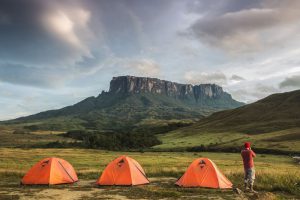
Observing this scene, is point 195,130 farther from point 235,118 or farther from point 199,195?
point 199,195

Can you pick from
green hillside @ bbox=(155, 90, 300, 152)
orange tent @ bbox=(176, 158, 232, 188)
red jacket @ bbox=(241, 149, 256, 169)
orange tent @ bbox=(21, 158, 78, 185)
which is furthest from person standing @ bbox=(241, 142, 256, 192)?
green hillside @ bbox=(155, 90, 300, 152)

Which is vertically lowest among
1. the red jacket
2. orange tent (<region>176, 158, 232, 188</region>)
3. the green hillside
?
orange tent (<region>176, 158, 232, 188</region>)

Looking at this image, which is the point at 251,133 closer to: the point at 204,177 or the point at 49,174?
the point at 204,177

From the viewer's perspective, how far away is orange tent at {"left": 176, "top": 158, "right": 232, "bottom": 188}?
26.0 meters

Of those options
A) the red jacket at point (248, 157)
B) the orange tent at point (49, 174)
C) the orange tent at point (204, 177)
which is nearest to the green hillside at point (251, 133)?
the orange tent at point (204, 177)

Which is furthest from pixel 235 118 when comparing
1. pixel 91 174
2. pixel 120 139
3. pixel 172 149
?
pixel 91 174

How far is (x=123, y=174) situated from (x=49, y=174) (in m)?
6.11

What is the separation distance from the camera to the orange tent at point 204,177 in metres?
26.0

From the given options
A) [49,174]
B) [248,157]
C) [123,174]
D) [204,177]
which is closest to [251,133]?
[204,177]

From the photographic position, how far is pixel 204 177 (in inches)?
1044

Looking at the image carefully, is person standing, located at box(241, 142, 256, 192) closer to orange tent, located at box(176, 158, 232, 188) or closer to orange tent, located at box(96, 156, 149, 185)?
orange tent, located at box(176, 158, 232, 188)

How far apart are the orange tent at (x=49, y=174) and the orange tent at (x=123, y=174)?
3.09 meters

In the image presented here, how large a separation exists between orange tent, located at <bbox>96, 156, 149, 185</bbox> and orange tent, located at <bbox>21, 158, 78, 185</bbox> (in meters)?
3.09

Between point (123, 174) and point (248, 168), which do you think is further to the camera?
point (123, 174)
